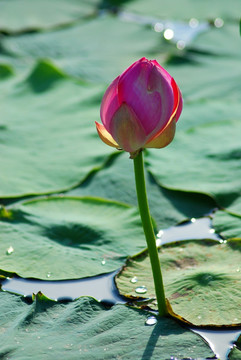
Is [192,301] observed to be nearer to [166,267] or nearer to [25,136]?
[166,267]

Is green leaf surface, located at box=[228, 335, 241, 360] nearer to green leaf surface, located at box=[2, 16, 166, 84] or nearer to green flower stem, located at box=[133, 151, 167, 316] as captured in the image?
green flower stem, located at box=[133, 151, 167, 316]

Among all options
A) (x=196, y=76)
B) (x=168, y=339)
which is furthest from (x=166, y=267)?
(x=196, y=76)

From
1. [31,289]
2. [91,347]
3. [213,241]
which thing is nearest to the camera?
[91,347]

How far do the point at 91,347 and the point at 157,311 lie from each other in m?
0.22

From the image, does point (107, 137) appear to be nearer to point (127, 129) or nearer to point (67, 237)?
point (127, 129)

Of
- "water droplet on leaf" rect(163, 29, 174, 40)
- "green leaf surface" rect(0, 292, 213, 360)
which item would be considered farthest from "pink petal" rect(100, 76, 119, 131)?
"water droplet on leaf" rect(163, 29, 174, 40)

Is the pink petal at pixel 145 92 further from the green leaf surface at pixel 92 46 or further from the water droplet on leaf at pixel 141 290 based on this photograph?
the green leaf surface at pixel 92 46

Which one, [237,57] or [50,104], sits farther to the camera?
[237,57]

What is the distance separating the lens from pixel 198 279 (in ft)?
4.91

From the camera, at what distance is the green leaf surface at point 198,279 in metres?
1.39

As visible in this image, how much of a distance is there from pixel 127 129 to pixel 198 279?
50 centimetres

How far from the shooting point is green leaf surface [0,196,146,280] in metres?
1.61

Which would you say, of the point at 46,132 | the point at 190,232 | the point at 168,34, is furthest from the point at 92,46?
the point at 190,232

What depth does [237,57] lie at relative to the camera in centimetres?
300
